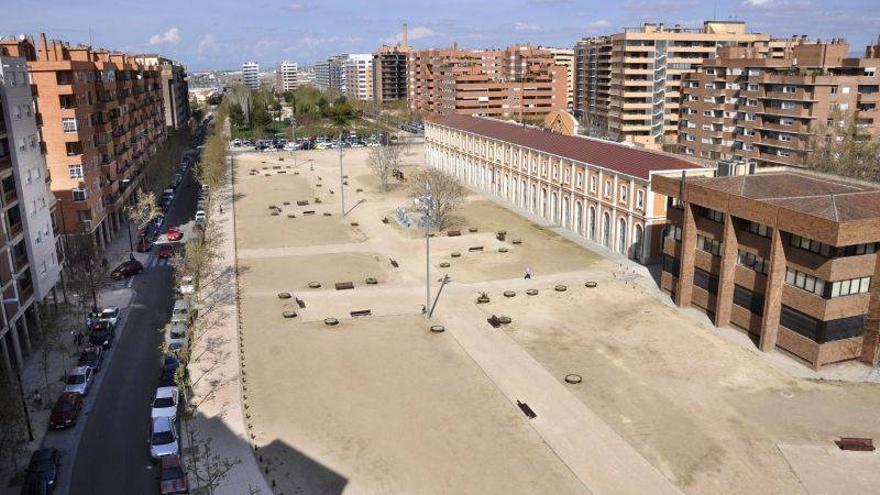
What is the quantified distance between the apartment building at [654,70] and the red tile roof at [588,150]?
116ft

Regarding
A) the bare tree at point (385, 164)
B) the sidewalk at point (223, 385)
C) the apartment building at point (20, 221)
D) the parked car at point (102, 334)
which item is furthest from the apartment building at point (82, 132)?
the bare tree at point (385, 164)

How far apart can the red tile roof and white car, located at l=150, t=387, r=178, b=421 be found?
38516 mm

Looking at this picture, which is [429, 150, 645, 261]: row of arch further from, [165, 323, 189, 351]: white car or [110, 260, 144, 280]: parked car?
[110, 260, 144, 280]: parked car

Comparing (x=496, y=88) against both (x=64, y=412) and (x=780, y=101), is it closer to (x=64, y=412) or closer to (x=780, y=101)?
(x=780, y=101)

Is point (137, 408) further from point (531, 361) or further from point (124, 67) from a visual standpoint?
point (124, 67)

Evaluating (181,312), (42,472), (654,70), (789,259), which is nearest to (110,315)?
(181,312)

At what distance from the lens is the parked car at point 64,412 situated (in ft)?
100

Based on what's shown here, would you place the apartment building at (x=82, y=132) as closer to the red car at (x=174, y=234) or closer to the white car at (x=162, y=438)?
the red car at (x=174, y=234)

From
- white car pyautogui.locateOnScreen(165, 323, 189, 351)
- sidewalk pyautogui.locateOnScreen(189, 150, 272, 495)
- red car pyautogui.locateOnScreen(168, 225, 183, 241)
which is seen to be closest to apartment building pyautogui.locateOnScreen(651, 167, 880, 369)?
sidewalk pyautogui.locateOnScreen(189, 150, 272, 495)

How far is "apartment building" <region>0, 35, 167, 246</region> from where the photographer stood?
5434cm

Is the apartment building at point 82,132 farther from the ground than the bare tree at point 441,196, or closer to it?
farther from the ground

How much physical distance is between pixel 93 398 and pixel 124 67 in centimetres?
5500

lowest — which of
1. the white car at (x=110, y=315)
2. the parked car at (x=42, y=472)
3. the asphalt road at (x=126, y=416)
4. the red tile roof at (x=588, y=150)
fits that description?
the asphalt road at (x=126, y=416)

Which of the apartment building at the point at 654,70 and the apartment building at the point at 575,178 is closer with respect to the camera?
the apartment building at the point at 575,178
